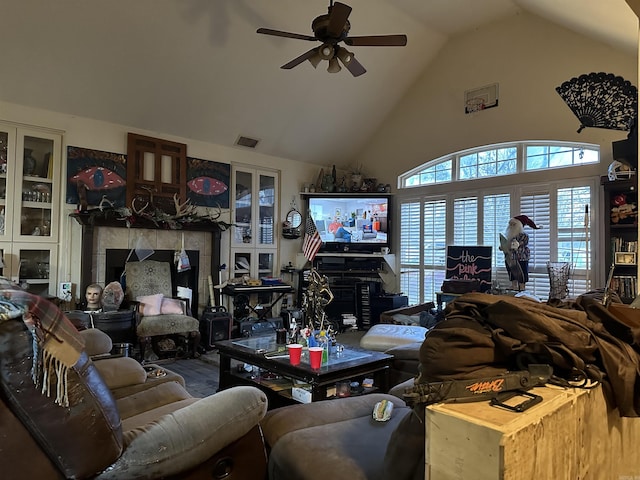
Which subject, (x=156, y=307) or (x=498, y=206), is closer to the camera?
(x=156, y=307)

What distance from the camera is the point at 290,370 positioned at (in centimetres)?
261

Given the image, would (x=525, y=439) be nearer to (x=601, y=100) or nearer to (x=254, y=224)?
(x=601, y=100)

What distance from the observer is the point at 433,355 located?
1010 millimetres

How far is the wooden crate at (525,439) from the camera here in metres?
0.79

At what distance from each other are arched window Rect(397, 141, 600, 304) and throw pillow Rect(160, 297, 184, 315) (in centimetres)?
337

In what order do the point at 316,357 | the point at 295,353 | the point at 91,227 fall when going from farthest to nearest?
1. the point at 91,227
2. the point at 295,353
3. the point at 316,357

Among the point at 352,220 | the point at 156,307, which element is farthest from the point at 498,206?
the point at 156,307

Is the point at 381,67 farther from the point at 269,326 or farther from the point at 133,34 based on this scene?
the point at 269,326

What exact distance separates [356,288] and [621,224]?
10.8 ft

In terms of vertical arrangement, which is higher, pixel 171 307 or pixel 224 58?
pixel 224 58

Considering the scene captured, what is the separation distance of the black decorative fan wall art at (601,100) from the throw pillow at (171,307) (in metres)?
4.88

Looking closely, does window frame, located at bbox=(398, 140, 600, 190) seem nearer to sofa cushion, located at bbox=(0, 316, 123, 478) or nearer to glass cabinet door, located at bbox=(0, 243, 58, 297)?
glass cabinet door, located at bbox=(0, 243, 58, 297)

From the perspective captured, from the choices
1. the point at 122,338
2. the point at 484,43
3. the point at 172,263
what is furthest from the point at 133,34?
the point at 484,43

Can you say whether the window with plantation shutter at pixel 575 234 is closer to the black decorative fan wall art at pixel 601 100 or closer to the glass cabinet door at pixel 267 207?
the black decorative fan wall art at pixel 601 100
